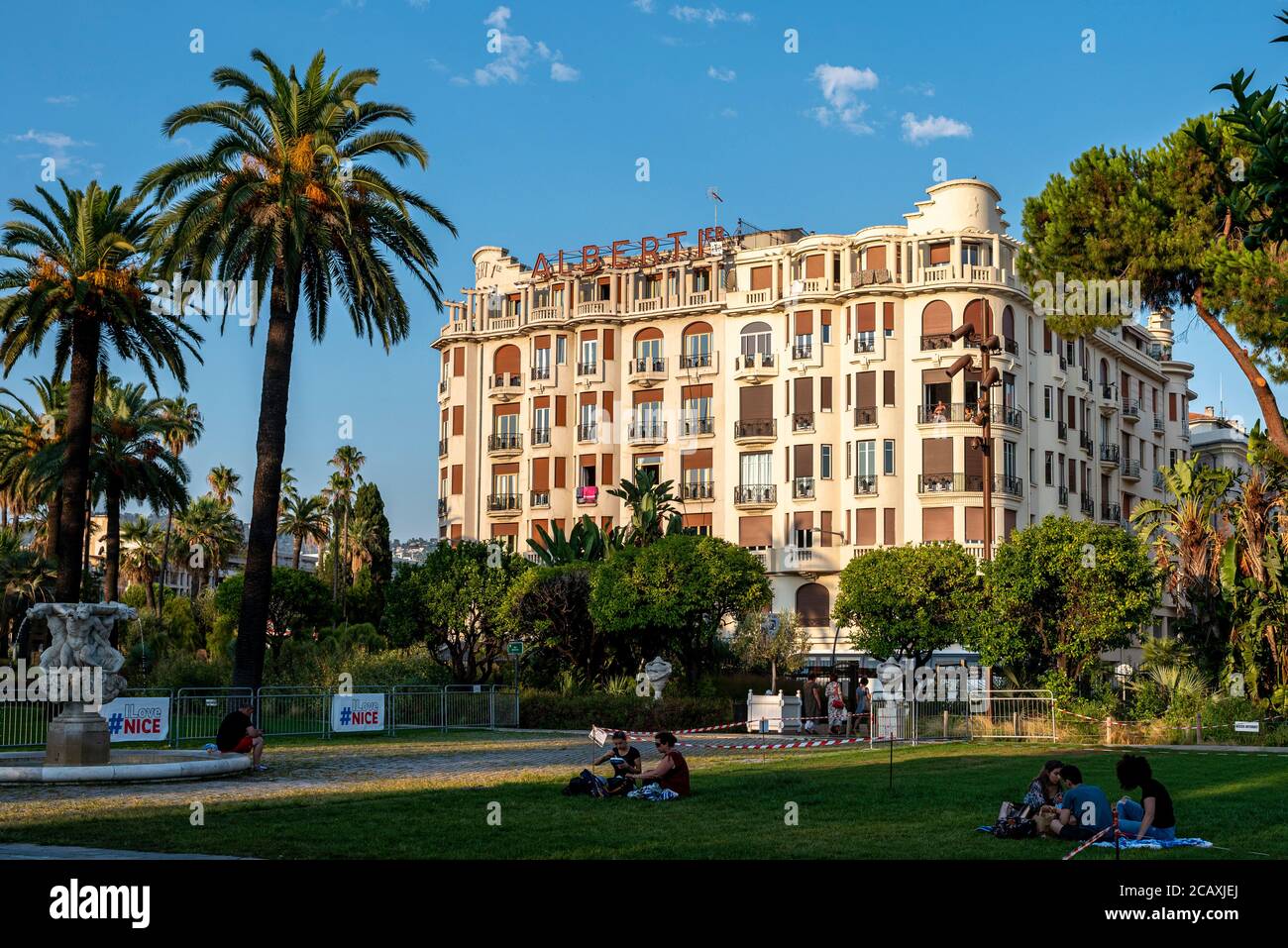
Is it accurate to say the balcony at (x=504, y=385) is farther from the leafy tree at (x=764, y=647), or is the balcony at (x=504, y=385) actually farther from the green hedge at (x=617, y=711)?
the green hedge at (x=617, y=711)

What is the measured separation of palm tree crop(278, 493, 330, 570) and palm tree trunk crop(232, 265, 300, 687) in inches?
2682

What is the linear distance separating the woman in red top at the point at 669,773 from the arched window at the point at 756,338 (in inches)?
2059

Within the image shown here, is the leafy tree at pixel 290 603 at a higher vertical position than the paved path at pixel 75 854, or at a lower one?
higher

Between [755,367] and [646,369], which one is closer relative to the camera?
[755,367]

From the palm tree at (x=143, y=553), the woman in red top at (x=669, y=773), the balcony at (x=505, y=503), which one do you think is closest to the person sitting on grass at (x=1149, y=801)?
the woman in red top at (x=669, y=773)

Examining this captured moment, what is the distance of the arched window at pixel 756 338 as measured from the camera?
70312 mm

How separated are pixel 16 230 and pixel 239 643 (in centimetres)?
1220

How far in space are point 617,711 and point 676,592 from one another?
620 centimetres

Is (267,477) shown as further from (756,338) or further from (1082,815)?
(756,338)

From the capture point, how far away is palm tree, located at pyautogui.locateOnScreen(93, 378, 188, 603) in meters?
50.3

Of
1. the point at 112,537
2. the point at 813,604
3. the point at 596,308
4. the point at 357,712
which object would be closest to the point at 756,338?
the point at 596,308

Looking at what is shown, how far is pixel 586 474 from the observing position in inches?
2921

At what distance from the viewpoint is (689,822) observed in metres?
16.0
